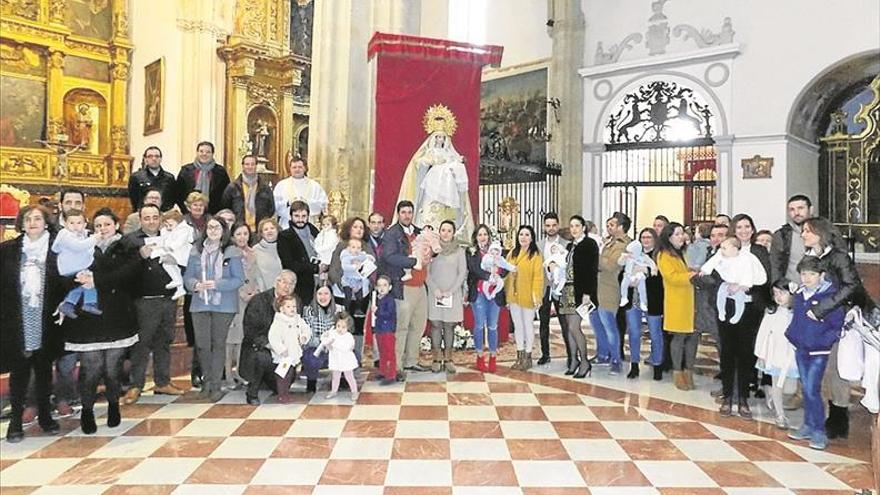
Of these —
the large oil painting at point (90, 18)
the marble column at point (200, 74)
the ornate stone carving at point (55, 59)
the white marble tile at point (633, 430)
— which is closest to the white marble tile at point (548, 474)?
the white marble tile at point (633, 430)

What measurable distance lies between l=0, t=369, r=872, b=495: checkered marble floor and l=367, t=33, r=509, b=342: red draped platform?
8.37 feet

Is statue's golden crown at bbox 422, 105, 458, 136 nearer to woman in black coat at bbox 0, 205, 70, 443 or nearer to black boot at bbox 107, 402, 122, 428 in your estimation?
woman in black coat at bbox 0, 205, 70, 443

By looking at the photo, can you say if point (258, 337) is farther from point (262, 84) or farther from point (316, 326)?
point (262, 84)

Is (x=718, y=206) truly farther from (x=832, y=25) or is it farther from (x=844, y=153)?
(x=832, y=25)

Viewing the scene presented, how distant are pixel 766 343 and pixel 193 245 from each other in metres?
4.14

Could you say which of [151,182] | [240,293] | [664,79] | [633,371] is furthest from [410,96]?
[664,79]

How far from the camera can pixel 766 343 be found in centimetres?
423

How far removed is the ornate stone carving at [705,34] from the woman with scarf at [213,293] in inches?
357

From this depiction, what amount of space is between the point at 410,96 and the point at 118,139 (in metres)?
7.91

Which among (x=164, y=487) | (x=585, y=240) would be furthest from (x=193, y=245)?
(x=585, y=240)

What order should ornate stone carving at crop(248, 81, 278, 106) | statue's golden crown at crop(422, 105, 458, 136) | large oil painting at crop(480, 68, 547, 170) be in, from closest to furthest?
statue's golden crown at crop(422, 105, 458, 136), ornate stone carving at crop(248, 81, 278, 106), large oil painting at crop(480, 68, 547, 170)

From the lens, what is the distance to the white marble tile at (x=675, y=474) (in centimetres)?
→ 320

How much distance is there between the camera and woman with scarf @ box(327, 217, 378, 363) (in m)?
5.12

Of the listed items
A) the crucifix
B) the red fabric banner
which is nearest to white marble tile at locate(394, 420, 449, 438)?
the red fabric banner
